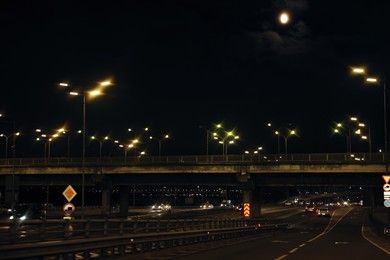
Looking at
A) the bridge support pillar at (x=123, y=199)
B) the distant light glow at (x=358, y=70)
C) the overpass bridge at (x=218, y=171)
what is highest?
the distant light glow at (x=358, y=70)

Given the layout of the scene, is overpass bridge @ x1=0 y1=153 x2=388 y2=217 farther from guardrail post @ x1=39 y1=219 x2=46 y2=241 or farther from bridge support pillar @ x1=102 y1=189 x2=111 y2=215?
guardrail post @ x1=39 y1=219 x2=46 y2=241

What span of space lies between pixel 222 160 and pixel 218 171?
6.14 ft

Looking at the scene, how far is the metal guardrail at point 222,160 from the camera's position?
74.6 m

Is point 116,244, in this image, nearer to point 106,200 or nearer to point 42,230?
point 42,230

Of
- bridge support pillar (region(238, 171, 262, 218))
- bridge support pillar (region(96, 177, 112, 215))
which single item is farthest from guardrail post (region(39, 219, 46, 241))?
bridge support pillar (region(96, 177, 112, 215))

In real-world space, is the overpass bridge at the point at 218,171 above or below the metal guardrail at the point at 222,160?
below

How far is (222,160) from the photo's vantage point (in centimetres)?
8300

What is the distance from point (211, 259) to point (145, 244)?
4978mm

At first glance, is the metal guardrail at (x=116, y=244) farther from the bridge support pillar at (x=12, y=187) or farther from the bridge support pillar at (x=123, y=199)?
the bridge support pillar at (x=123, y=199)

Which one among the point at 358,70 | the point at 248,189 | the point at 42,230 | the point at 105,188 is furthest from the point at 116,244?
the point at 105,188

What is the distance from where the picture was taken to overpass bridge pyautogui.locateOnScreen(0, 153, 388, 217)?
247 ft

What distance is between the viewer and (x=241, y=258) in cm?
2147

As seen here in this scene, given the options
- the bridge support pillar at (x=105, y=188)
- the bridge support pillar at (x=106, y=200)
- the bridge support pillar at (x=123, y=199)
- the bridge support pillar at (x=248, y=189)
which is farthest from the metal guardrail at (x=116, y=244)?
the bridge support pillar at (x=123, y=199)

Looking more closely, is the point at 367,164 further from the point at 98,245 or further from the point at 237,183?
the point at 98,245
